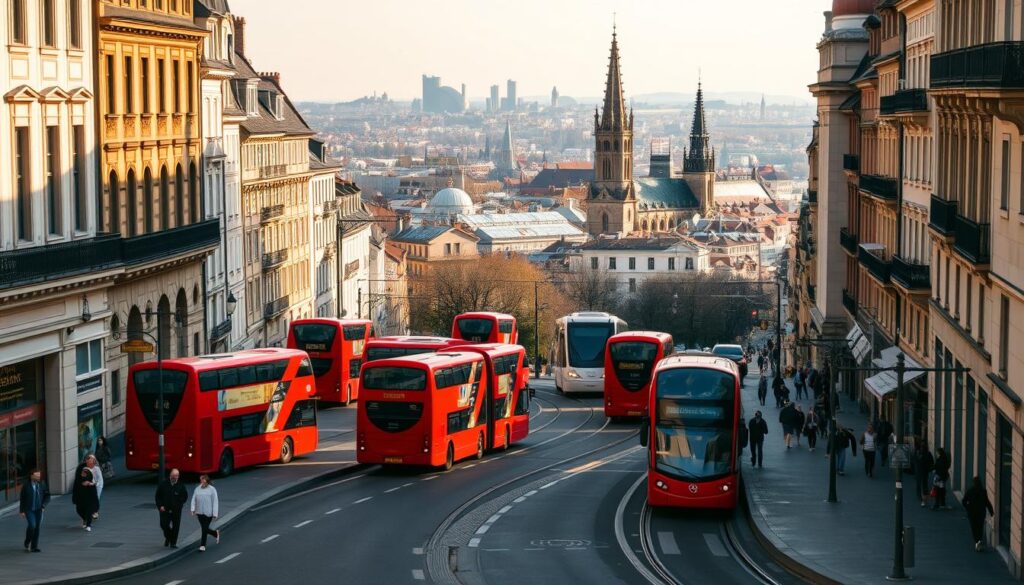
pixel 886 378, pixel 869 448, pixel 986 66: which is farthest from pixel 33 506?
pixel 886 378

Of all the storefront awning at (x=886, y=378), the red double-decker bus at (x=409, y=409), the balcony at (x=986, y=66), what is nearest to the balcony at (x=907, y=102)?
the storefront awning at (x=886, y=378)

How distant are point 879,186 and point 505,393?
1790 centimetres

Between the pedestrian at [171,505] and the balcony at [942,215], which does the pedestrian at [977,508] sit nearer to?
the balcony at [942,215]

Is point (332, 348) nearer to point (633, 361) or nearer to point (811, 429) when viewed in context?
point (633, 361)

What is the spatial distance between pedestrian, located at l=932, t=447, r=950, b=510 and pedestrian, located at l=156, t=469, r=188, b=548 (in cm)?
1704

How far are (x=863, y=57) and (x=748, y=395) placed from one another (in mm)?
16005

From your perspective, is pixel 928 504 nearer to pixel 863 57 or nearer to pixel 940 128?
pixel 940 128

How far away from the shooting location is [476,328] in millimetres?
74812

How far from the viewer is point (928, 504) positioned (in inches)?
1650

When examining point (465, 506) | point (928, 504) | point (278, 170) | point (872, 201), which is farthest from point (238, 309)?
point (928, 504)

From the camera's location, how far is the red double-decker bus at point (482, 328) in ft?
244

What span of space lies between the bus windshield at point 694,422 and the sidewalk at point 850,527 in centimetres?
161

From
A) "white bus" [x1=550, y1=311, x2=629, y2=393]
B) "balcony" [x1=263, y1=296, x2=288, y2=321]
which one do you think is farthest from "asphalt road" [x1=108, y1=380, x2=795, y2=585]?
"balcony" [x1=263, y1=296, x2=288, y2=321]

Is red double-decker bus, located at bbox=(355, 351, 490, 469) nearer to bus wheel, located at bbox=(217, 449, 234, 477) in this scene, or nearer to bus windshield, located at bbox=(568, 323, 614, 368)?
bus wheel, located at bbox=(217, 449, 234, 477)
